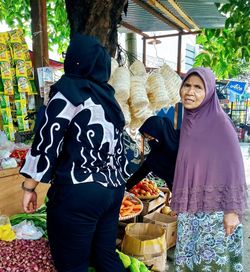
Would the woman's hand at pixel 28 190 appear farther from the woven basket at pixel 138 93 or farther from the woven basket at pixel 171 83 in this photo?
the woven basket at pixel 171 83

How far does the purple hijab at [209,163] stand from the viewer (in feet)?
6.97

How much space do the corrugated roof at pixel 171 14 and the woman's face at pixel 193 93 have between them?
123cm

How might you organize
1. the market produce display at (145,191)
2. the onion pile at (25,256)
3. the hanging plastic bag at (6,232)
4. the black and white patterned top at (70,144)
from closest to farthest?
the black and white patterned top at (70,144)
the onion pile at (25,256)
the hanging plastic bag at (6,232)
the market produce display at (145,191)

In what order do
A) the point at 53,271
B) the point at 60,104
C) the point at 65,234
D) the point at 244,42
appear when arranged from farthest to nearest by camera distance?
the point at 244,42 < the point at 53,271 < the point at 65,234 < the point at 60,104

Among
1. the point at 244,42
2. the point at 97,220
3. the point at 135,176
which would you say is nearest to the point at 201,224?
the point at 135,176

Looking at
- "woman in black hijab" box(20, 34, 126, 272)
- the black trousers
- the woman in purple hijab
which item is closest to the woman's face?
the woman in purple hijab

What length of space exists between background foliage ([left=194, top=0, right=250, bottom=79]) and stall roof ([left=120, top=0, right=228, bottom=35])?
0.17 m

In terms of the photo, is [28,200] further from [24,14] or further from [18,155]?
[24,14]

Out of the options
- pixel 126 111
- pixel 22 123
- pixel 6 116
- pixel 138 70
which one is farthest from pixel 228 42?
pixel 6 116

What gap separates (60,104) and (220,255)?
1.55 meters

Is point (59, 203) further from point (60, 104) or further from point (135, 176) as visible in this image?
point (135, 176)

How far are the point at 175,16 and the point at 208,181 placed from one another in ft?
7.15

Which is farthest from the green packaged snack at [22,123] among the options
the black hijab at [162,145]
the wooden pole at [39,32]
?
the black hijab at [162,145]

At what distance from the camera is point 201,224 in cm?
227
